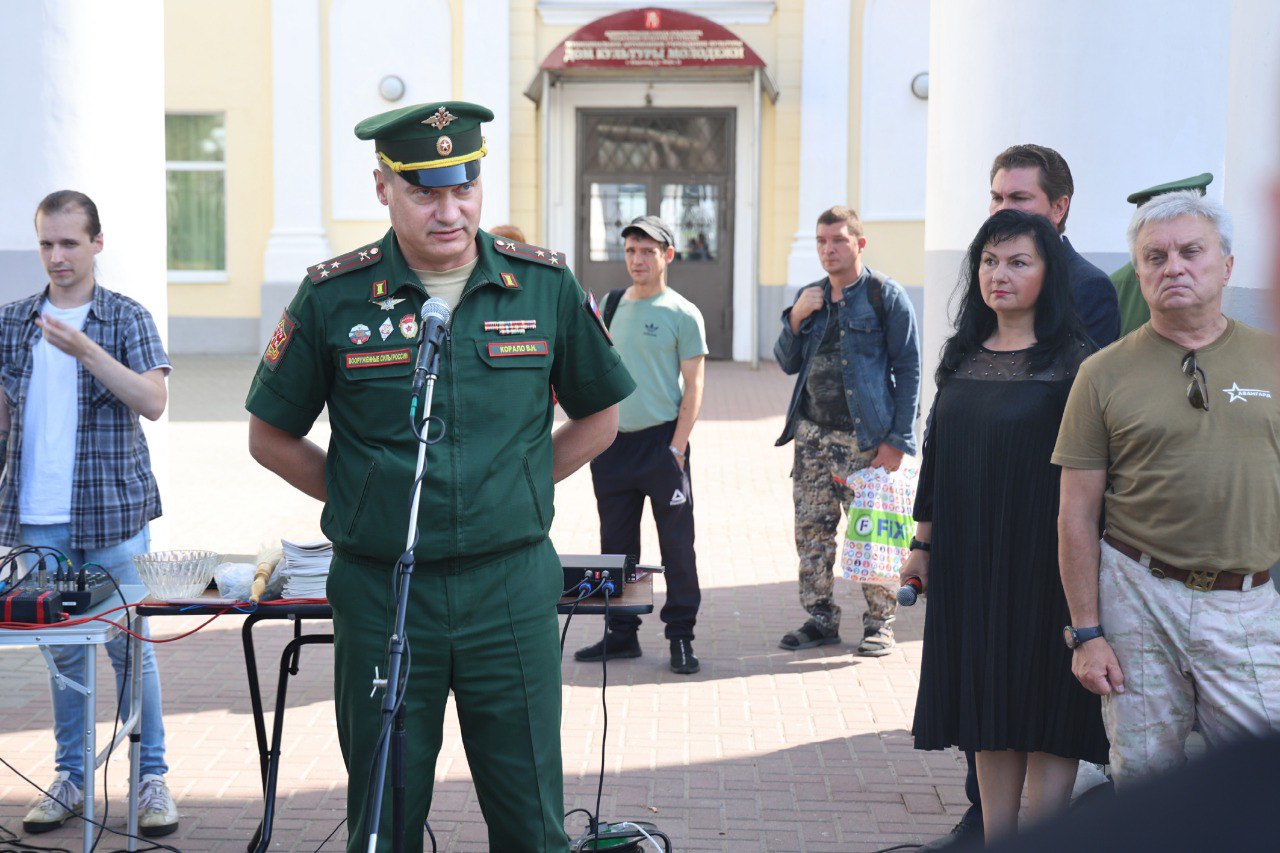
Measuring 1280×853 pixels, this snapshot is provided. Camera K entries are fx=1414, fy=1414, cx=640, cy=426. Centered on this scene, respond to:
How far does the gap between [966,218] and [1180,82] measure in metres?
1.33

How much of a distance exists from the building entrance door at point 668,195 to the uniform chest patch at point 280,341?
16761mm

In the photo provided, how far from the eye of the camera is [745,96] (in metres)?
19.9

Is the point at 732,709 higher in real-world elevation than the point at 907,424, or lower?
lower

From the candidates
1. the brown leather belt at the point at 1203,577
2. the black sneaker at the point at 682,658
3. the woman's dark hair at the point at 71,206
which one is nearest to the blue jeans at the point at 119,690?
the woman's dark hair at the point at 71,206

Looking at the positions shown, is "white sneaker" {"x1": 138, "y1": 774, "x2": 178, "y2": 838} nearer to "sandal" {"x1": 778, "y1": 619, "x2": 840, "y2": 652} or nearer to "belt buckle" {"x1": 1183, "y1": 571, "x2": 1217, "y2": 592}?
"sandal" {"x1": 778, "y1": 619, "x2": 840, "y2": 652}

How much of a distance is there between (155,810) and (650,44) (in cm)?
1571

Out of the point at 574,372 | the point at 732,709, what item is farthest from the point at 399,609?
the point at 732,709

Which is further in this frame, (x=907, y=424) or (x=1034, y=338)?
(x=907, y=424)

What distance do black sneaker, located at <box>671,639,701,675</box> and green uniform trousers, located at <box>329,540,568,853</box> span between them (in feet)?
10.3

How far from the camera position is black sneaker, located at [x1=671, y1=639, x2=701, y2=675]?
6.56 m

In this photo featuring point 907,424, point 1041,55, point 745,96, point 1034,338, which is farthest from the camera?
point 745,96

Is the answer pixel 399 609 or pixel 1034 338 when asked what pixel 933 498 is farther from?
pixel 399 609

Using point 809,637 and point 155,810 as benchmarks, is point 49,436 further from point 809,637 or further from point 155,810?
point 809,637

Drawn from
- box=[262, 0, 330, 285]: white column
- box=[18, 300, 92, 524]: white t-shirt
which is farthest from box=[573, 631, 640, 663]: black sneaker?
box=[262, 0, 330, 285]: white column
